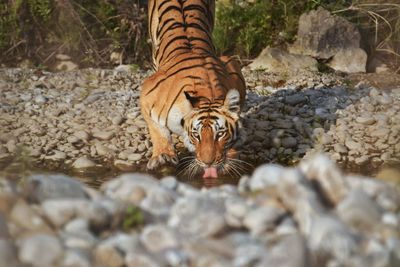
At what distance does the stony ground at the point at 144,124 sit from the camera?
27.5ft

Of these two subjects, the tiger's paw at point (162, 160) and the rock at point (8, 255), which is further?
the tiger's paw at point (162, 160)

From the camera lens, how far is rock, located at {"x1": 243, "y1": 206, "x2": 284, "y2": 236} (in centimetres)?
375

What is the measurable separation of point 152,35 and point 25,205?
5.97 meters

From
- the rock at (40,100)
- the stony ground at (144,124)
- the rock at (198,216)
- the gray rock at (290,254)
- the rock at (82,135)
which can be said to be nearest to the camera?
the gray rock at (290,254)

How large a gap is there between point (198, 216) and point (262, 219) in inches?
12.1

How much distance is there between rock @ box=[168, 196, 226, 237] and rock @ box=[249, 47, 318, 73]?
275 inches

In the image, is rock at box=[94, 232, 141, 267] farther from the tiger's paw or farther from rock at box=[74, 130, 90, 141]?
rock at box=[74, 130, 90, 141]

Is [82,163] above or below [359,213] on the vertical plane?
below

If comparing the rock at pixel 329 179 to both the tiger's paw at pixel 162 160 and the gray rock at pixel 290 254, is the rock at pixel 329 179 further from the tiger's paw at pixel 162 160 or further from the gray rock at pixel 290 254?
the tiger's paw at pixel 162 160

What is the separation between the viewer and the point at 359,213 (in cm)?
369

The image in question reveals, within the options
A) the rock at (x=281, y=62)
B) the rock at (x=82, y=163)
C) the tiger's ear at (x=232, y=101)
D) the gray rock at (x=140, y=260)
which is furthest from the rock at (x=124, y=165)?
the gray rock at (x=140, y=260)

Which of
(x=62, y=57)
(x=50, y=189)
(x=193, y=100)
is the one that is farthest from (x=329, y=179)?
(x=62, y=57)

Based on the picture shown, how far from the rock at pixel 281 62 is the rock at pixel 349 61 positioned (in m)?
0.45

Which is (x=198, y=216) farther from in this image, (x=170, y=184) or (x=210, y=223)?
(x=170, y=184)
